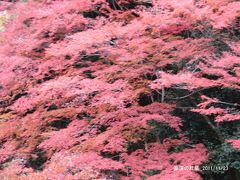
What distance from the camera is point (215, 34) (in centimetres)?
622

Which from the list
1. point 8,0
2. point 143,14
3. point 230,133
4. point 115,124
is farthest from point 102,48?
point 8,0

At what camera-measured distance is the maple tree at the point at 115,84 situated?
5.34 metres

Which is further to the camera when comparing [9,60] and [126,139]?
[9,60]

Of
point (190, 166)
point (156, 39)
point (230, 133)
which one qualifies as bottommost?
point (230, 133)

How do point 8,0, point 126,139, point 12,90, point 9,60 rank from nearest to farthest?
1. point 126,139
2. point 9,60
3. point 12,90
4. point 8,0

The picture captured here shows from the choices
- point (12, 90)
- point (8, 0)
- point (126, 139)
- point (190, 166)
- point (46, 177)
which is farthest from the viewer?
point (8, 0)

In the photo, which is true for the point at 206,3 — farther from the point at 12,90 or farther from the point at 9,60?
the point at 12,90

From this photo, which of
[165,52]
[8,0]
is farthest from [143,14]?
[8,0]

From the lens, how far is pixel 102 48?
5590 mm

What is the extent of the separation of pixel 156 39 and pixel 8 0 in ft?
21.6

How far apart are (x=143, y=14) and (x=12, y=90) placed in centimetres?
321

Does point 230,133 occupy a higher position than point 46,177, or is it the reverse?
point 46,177

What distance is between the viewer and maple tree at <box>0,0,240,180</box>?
5.34 m

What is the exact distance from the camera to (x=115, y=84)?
5.41 m
